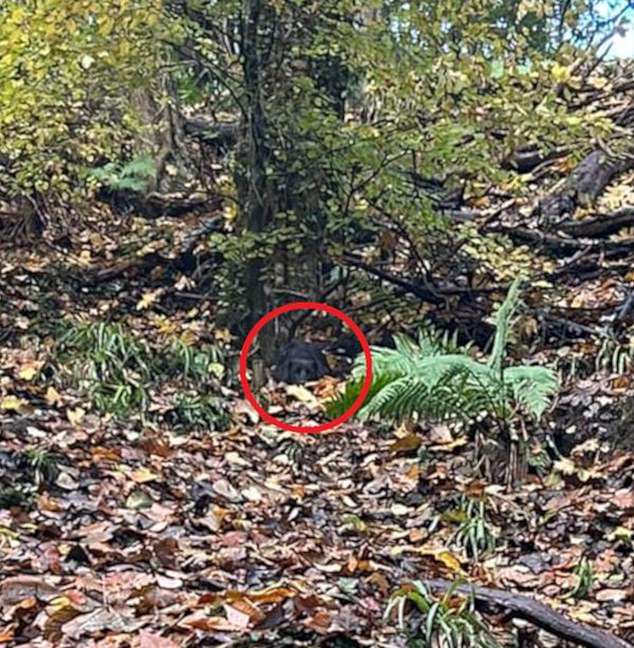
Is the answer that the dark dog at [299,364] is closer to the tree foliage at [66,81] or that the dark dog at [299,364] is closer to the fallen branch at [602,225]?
the tree foliage at [66,81]

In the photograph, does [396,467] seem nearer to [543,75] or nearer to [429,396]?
[429,396]

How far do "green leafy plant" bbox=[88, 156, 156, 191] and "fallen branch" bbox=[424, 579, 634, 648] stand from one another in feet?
22.7

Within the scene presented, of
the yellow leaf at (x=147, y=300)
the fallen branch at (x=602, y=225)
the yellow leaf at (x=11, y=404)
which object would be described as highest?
the fallen branch at (x=602, y=225)

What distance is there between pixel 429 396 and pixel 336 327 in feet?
7.07

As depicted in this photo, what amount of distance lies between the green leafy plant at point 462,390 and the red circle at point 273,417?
0.17ft

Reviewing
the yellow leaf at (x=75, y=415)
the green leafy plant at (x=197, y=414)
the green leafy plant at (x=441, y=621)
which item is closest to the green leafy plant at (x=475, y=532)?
the green leafy plant at (x=441, y=621)

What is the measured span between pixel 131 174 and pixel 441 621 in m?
7.42

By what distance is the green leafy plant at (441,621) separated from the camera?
118 inches

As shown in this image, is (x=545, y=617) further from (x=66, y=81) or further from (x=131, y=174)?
(x=131, y=174)

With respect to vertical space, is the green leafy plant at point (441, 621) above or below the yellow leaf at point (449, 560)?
above

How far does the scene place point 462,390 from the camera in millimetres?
5121

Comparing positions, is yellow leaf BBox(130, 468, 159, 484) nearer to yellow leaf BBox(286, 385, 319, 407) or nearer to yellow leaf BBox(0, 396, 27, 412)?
yellow leaf BBox(0, 396, 27, 412)

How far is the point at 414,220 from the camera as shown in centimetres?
689

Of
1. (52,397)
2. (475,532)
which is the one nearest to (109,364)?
(52,397)
